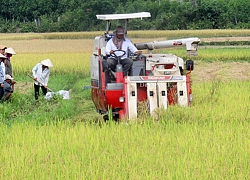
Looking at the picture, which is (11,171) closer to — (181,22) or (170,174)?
(170,174)

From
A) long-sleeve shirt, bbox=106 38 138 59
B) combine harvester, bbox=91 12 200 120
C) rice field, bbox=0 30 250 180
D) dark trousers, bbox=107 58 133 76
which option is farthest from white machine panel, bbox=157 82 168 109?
long-sleeve shirt, bbox=106 38 138 59

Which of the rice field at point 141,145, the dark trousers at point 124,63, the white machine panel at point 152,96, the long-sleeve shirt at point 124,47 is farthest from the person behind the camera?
the long-sleeve shirt at point 124,47

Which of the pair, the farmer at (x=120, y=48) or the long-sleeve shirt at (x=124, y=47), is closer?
the farmer at (x=120, y=48)

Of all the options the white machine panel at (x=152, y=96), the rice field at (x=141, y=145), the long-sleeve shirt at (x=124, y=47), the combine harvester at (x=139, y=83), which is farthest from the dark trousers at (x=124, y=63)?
the rice field at (x=141, y=145)

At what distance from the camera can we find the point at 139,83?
9859 millimetres

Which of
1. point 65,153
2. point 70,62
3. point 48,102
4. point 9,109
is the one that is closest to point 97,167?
point 65,153

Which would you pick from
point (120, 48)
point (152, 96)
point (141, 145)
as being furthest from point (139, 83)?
point (141, 145)

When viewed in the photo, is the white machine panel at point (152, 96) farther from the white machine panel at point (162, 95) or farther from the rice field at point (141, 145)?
the rice field at point (141, 145)

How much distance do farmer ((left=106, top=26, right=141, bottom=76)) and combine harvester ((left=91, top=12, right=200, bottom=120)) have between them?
0.39 ft

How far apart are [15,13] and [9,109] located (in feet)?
146

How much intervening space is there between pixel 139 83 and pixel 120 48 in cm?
89

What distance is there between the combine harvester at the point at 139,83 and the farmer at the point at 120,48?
0.12 metres

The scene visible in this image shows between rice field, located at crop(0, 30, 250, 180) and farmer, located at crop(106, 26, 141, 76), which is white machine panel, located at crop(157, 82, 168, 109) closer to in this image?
rice field, located at crop(0, 30, 250, 180)

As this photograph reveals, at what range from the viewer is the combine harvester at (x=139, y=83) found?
31.2 feet
